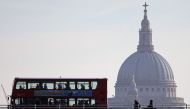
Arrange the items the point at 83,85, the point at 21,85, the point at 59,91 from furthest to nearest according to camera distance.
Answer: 1. the point at 83,85
2. the point at 21,85
3. the point at 59,91

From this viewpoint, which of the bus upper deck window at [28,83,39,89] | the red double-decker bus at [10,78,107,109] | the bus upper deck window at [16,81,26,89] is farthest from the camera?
the bus upper deck window at [16,81,26,89]

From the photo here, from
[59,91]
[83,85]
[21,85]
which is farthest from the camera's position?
[83,85]

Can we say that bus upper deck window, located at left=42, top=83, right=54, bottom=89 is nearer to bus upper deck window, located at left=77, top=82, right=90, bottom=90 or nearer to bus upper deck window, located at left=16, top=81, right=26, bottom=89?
bus upper deck window, located at left=16, top=81, right=26, bottom=89

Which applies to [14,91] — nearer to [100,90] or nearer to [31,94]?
[31,94]

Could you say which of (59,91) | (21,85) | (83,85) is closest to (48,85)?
(59,91)

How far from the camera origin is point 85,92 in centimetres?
6762

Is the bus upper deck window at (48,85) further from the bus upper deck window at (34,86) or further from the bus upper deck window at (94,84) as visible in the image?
the bus upper deck window at (94,84)

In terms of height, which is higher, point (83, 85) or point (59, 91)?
point (83, 85)

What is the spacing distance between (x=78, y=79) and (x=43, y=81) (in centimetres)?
243

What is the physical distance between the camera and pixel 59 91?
2655 inches

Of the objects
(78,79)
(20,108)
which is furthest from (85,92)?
(20,108)

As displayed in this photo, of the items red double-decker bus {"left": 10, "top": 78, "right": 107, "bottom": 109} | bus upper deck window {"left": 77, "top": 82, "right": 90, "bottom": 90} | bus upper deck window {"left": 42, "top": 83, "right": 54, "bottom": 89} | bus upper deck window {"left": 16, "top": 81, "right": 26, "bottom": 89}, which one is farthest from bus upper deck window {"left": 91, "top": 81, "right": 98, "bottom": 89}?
bus upper deck window {"left": 16, "top": 81, "right": 26, "bottom": 89}

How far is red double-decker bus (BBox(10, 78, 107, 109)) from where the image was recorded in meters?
67.1

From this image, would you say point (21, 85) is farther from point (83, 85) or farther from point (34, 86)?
point (83, 85)
